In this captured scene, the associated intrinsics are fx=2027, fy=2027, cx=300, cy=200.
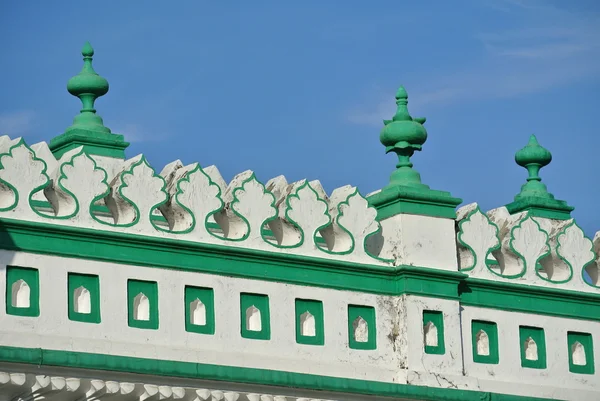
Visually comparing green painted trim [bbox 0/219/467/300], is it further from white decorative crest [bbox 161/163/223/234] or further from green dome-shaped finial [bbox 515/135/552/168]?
green dome-shaped finial [bbox 515/135/552/168]

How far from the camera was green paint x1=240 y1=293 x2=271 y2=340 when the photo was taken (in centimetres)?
1719

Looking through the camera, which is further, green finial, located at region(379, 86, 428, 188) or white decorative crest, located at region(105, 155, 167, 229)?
green finial, located at region(379, 86, 428, 188)

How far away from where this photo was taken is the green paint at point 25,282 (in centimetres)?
1622

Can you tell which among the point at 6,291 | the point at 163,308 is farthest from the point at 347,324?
the point at 6,291

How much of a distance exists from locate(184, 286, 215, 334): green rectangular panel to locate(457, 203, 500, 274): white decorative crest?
8.68ft

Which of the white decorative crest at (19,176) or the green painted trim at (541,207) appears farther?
the green painted trim at (541,207)

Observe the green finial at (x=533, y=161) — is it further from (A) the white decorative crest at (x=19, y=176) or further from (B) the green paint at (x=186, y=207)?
(A) the white decorative crest at (x=19, y=176)

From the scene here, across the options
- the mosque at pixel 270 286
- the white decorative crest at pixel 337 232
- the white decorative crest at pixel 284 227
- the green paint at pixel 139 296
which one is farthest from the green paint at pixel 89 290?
the white decorative crest at pixel 337 232

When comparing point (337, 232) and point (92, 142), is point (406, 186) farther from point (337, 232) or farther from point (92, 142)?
point (92, 142)

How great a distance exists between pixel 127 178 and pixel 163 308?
1.12 metres

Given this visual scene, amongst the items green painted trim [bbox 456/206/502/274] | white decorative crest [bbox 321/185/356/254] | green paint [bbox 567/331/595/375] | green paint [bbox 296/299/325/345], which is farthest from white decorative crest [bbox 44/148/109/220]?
green paint [bbox 567/331/595/375]

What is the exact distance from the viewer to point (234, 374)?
657 inches

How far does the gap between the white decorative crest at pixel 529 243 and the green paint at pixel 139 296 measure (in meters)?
3.66

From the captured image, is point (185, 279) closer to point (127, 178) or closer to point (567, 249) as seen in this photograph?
point (127, 178)
